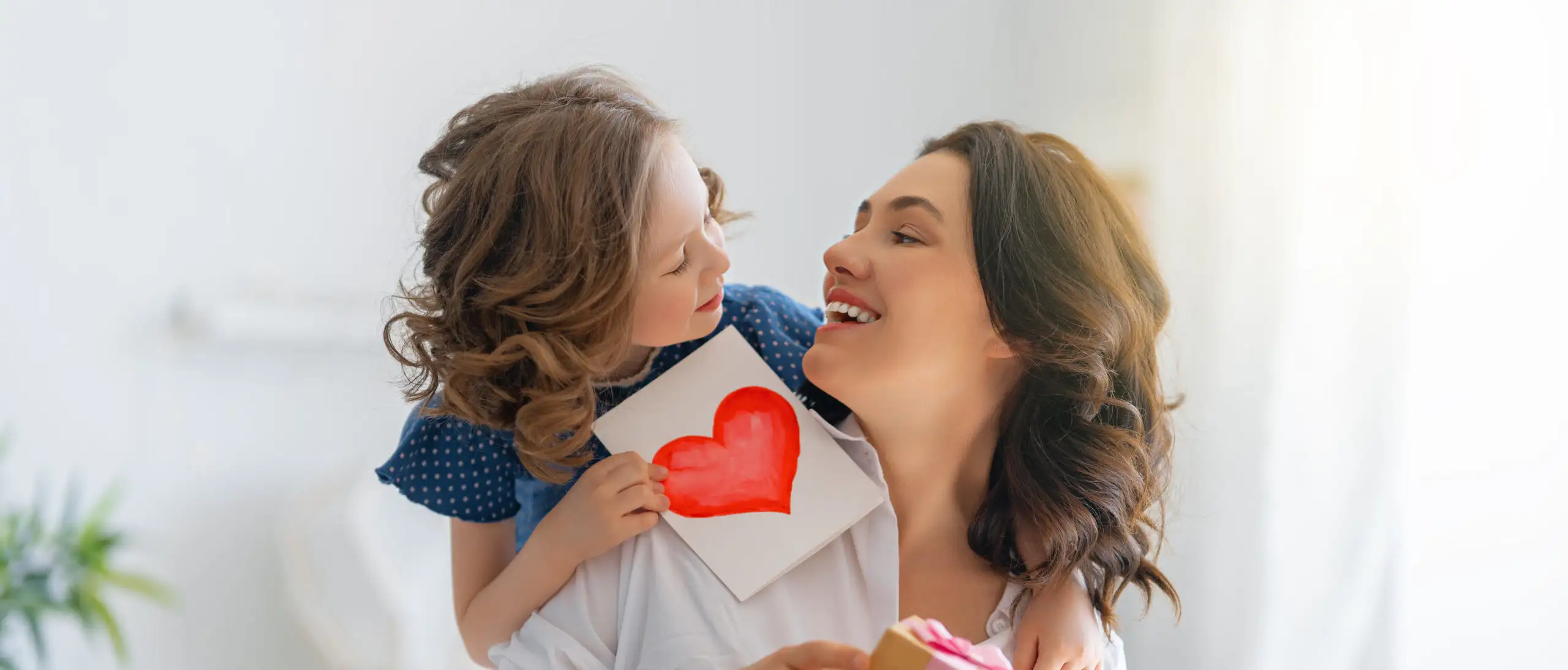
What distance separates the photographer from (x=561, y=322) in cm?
121

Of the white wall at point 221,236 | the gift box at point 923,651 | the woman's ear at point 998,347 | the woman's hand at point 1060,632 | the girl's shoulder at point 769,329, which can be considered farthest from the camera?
the white wall at point 221,236

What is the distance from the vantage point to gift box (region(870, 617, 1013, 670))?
84 cm

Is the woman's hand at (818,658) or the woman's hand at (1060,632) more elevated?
the woman's hand at (818,658)

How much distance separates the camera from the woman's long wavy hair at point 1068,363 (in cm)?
124

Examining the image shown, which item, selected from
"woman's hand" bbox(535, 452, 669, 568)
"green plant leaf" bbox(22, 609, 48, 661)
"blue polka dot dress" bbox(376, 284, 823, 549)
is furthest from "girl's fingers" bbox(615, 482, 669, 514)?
"green plant leaf" bbox(22, 609, 48, 661)

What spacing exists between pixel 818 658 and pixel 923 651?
143 millimetres

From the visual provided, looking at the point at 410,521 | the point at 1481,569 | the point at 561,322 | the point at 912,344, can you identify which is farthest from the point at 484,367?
the point at 1481,569

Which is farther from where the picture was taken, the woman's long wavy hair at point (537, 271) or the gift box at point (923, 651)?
the woman's long wavy hair at point (537, 271)

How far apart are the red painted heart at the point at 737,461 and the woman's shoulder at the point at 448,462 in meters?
0.24

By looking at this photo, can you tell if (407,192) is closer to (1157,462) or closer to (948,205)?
(948,205)

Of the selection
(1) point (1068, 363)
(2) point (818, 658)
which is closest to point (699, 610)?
(2) point (818, 658)

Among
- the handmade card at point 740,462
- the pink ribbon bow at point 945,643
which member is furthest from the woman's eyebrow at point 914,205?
the pink ribbon bow at point 945,643

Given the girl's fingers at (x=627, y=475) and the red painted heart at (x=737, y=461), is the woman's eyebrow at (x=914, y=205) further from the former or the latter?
the girl's fingers at (x=627, y=475)

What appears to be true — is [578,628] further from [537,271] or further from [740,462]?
[537,271]
